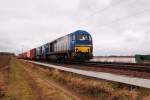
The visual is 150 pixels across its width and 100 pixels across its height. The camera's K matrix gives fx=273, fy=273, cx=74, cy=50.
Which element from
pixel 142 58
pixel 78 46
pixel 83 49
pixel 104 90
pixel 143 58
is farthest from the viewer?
pixel 83 49

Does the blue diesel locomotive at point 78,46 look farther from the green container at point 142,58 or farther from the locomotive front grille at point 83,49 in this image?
the green container at point 142,58

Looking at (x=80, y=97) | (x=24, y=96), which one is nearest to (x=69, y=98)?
(x=80, y=97)

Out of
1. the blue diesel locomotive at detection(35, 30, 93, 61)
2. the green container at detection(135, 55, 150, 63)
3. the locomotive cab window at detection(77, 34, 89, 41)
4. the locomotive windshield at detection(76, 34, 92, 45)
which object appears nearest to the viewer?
the green container at detection(135, 55, 150, 63)

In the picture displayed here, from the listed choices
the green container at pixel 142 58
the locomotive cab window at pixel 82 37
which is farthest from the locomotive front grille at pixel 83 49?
the green container at pixel 142 58

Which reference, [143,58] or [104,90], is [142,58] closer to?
[143,58]

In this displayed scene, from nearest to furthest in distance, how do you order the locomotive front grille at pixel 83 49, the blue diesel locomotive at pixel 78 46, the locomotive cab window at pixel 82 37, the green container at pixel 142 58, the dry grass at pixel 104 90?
the dry grass at pixel 104 90 < the green container at pixel 142 58 < the blue diesel locomotive at pixel 78 46 < the locomotive front grille at pixel 83 49 < the locomotive cab window at pixel 82 37

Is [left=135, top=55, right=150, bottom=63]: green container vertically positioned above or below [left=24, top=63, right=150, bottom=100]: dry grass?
above

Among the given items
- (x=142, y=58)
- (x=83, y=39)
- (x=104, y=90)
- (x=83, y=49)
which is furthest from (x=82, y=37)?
(x=104, y=90)

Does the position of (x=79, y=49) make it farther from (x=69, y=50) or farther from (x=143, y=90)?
(x=143, y=90)

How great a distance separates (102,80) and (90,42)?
811 inches

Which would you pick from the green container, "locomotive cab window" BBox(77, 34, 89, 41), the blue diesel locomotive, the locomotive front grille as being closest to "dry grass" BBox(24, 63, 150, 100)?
the green container

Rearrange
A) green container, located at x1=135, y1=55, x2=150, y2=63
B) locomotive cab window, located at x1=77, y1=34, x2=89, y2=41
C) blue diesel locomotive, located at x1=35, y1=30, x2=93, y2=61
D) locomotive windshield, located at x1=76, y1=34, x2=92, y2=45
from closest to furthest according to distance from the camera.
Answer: green container, located at x1=135, y1=55, x2=150, y2=63 < blue diesel locomotive, located at x1=35, y1=30, x2=93, y2=61 < locomotive windshield, located at x1=76, y1=34, x2=92, y2=45 < locomotive cab window, located at x1=77, y1=34, x2=89, y2=41

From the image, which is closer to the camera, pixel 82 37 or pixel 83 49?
pixel 83 49

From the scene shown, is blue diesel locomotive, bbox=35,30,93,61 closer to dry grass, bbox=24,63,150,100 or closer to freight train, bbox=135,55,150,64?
freight train, bbox=135,55,150,64
